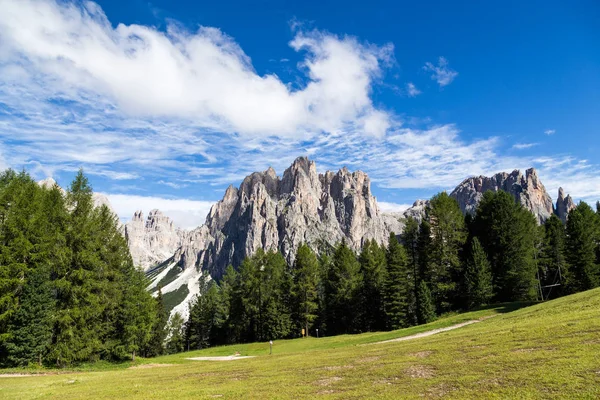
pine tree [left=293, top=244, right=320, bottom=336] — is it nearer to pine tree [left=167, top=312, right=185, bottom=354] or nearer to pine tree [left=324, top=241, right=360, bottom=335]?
pine tree [left=324, top=241, right=360, bottom=335]

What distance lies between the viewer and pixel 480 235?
65.8 m

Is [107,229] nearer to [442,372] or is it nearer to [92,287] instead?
[92,287]

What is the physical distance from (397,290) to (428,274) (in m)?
6.03

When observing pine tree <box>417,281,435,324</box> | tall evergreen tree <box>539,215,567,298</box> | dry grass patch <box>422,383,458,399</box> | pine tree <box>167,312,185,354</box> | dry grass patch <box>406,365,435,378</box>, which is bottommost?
pine tree <box>167,312,185,354</box>

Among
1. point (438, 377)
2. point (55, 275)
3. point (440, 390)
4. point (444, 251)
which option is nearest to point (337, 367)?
point (438, 377)

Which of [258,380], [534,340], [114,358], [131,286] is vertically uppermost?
[131,286]

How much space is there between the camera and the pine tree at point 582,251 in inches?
2251

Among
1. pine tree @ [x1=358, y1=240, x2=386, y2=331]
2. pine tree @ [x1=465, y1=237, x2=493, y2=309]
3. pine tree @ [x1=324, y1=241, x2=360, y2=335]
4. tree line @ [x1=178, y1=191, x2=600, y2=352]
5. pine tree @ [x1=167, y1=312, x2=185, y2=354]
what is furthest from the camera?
pine tree @ [x1=167, y1=312, x2=185, y2=354]

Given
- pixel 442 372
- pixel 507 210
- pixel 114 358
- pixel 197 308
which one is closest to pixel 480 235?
pixel 507 210

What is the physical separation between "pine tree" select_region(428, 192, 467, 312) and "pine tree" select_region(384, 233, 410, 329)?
14.7ft

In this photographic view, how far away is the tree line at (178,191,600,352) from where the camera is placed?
57.5m

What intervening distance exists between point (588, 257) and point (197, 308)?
8535 cm

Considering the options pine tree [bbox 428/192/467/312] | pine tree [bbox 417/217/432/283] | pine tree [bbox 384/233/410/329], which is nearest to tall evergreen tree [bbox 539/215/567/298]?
pine tree [bbox 428/192/467/312]

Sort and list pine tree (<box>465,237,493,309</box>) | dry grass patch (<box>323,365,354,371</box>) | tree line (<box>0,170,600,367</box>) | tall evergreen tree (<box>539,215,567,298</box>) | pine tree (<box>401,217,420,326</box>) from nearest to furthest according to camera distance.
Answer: dry grass patch (<box>323,365,354,371</box>)
tree line (<box>0,170,600,367</box>)
pine tree (<box>465,237,493,309</box>)
pine tree (<box>401,217,420,326</box>)
tall evergreen tree (<box>539,215,567,298</box>)
